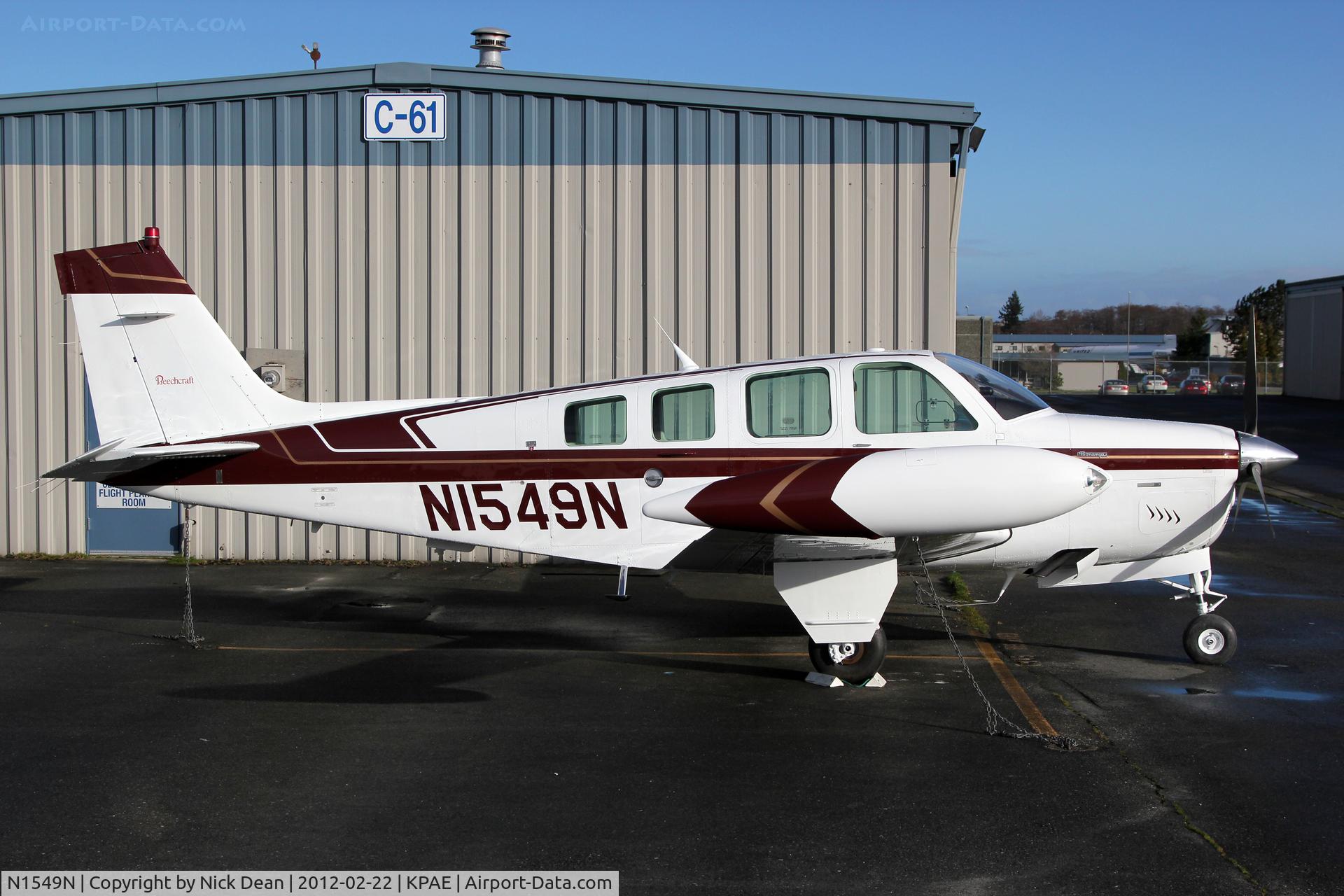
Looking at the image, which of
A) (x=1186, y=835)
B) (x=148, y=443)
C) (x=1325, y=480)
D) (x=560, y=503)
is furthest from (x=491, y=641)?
(x=1325, y=480)

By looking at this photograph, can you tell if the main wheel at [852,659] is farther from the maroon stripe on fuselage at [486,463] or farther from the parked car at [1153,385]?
the parked car at [1153,385]

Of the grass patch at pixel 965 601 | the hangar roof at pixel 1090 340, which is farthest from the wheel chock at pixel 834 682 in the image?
the hangar roof at pixel 1090 340

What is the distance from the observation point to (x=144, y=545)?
13688 millimetres

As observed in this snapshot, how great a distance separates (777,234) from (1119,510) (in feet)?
20.5

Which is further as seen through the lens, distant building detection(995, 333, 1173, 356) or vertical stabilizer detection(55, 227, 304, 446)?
distant building detection(995, 333, 1173, 356)

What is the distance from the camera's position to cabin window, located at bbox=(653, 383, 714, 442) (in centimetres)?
819

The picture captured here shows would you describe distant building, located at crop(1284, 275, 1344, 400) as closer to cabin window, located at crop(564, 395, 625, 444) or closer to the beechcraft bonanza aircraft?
the beechcraft bonanza aircraft

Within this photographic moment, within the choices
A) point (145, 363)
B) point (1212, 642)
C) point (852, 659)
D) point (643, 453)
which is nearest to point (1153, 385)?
point (1212, 642)

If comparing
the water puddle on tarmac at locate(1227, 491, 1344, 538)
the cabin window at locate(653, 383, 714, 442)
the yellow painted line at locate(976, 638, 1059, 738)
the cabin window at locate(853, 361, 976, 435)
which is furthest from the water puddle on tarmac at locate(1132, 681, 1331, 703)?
the water puddle on tarmac at locate(1227, 491, 1344, 538)

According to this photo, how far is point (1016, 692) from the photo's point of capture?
25.5 feet

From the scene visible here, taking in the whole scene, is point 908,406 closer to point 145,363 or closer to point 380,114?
point 145,363

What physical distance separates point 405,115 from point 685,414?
7.11 metres

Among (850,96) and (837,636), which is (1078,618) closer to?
(837,636)

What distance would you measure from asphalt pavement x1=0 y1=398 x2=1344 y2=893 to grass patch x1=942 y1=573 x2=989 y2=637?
0.15 meters
